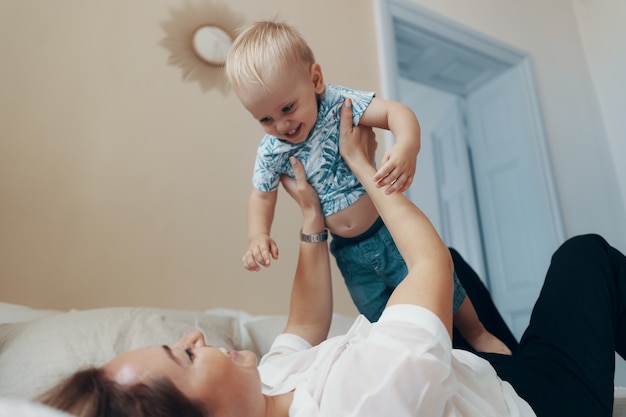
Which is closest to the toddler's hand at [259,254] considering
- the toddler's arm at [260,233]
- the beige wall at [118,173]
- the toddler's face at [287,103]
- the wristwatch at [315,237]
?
the toddler's arm at [260,233]

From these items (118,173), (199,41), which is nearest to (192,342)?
(118,173)

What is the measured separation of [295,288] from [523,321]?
7.07 ft

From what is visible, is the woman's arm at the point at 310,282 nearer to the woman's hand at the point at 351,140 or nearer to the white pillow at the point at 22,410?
the woman's hand at the point at 351,140

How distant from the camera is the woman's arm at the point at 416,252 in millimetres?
712

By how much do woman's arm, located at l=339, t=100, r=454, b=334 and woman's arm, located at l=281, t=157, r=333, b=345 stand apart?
139mm

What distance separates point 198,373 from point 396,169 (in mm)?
459

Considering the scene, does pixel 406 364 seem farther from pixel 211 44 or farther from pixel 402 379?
pixel 211 44

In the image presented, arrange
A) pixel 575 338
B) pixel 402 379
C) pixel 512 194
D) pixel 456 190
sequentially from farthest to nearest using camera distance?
pixel 456 190
pixel 512 194
pixel 575 338
pixel 402 379

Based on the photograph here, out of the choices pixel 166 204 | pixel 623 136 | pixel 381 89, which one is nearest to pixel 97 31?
pixel 166 204

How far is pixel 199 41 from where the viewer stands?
1986mm

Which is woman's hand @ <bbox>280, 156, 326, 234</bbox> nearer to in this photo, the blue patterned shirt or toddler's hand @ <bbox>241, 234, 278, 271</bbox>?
the blue patterned shirt

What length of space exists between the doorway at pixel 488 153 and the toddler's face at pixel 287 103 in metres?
1.52

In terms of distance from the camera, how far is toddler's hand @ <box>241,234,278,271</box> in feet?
3.21

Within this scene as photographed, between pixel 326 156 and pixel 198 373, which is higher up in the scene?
pixel 326 156
